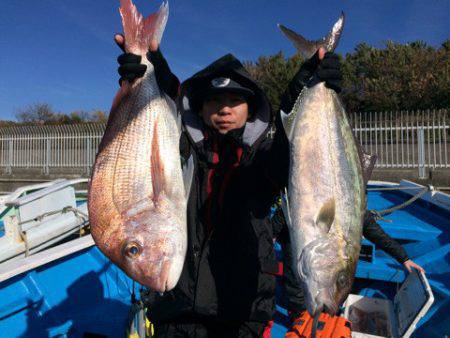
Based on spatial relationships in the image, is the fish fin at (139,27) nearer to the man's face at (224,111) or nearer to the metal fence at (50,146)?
the man's face at (224,111)

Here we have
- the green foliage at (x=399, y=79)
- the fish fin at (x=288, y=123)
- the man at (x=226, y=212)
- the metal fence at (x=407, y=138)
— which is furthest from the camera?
the green foliage at (x=399, y=79)

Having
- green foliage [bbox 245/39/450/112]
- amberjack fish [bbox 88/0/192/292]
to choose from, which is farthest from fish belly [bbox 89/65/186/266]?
green foliage [bbox 245/39/450/112]

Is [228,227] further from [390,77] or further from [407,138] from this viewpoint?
[390,77]

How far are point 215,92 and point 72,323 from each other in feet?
9.37

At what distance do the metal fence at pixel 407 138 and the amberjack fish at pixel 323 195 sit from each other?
1114cm

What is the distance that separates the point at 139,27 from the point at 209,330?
1924mm

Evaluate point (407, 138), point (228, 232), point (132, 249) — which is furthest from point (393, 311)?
point (407, 138)

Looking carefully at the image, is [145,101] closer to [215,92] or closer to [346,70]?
[215,92]

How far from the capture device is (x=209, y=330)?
2.14 m

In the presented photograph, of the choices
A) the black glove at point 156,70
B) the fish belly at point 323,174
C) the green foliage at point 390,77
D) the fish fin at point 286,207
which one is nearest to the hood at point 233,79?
the black glove at point 156,70

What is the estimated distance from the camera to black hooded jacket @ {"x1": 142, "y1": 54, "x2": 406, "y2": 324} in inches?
80.8

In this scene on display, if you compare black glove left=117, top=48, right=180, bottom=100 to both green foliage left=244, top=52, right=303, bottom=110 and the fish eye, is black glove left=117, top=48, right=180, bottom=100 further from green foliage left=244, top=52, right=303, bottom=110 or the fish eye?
green foliage left=244, top=52, right=303, bottom=110

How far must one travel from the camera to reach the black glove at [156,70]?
1926 millimetres

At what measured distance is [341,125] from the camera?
2041 millimetres
